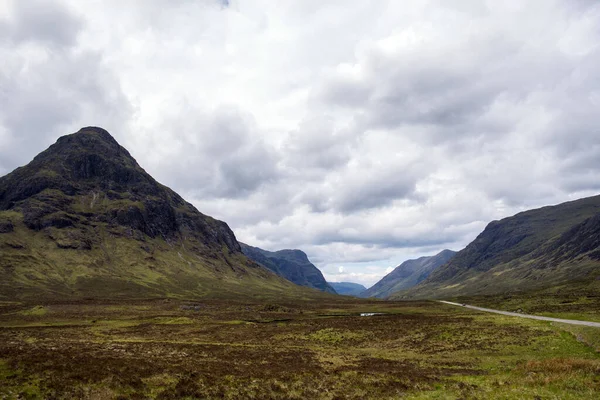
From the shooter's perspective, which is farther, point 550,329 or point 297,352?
point 550,329

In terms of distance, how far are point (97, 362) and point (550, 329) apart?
58.2 m

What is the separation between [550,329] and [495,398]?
39.8 m

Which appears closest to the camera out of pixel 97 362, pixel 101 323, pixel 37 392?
pixel 37 392

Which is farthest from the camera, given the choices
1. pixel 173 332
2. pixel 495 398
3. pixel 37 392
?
pixel 173 332

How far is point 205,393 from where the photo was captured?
24828 mm

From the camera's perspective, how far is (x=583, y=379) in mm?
24250

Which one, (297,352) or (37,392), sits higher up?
(37,392)

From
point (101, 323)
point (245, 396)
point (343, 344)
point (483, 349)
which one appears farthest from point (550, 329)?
point (101, 323)

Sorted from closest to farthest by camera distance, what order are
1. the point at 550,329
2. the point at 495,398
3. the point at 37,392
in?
the point at 495,398 < the point at 37,392 < the point at 550,329

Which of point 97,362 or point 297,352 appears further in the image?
point 297,352

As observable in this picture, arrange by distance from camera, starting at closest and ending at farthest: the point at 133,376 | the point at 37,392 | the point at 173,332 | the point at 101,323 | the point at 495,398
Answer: the point at 495,398, the point at 37,392, the point at 133,376, the point at 173,332, the point at 101,323

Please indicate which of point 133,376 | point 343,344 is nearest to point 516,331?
point 343,344

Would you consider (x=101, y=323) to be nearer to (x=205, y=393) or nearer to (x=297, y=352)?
(x=297, y=352)

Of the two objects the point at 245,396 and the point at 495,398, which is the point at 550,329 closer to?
the point at 495,398
